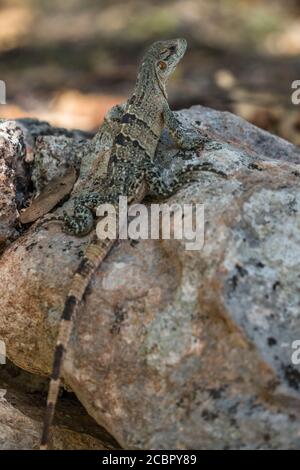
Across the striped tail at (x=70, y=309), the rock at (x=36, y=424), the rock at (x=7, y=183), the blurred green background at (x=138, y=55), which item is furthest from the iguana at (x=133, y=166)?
the blurred green background at (x=138, y=55)

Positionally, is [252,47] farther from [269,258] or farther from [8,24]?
[269,258]

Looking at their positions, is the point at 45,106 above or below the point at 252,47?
below

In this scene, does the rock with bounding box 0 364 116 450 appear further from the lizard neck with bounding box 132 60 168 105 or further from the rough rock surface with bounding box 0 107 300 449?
the lizard neck with bounding box 132 60 168 105

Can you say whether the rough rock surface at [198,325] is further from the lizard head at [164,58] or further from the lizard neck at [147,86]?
the lizard head at [164,58]

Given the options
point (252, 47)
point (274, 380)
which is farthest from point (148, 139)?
point (252, 47)

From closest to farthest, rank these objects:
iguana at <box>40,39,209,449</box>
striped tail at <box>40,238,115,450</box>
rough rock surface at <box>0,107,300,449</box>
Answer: rough rock surface at <box>0,107,300,449</box> → striped tail at <box>40,238,115,450</box> → iguana at <box>40,39,209,449</box>

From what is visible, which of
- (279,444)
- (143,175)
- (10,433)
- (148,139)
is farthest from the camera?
(148,139)

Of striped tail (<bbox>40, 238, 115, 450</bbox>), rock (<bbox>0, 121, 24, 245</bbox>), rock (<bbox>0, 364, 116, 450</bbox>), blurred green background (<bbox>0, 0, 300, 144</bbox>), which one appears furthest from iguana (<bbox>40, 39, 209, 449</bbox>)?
blurred green background (<bbox>0, 0, 300, 144</bbox>)
